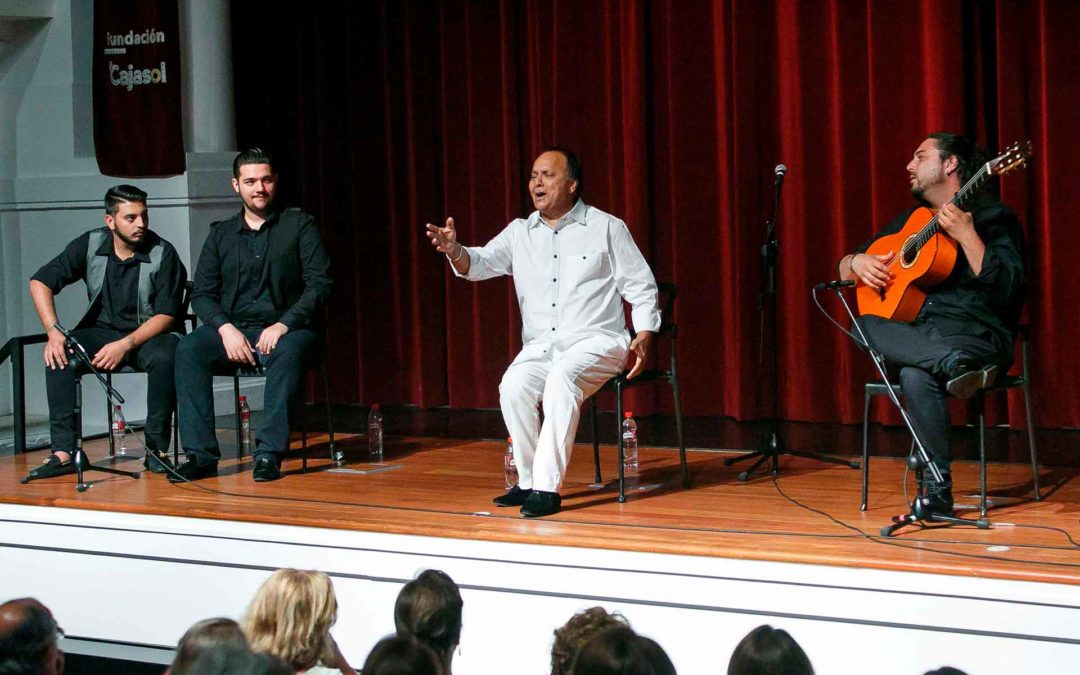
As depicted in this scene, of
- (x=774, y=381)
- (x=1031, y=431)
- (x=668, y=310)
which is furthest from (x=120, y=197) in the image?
(x=1031, y=431)

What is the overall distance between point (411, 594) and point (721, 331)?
318 cm

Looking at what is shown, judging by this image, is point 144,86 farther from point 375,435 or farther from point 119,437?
point 375,435

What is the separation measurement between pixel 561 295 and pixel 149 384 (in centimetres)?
172

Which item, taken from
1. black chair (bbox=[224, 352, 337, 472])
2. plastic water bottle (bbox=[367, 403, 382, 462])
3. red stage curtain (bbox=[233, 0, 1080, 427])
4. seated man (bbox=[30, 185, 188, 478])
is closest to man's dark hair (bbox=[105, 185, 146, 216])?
seated man (bbox=[30, 185, 188, 478])

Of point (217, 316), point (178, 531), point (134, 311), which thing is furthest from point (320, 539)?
point (134, 311)

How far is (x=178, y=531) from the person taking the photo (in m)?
4.30

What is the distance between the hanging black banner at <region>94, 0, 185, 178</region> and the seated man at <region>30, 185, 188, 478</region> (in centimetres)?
112

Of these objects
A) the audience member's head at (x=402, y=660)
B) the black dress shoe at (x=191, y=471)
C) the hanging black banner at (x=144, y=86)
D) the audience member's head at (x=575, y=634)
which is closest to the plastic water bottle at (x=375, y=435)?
the black dress shoe at (x=191, y=471)

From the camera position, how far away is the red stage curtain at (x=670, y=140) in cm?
476

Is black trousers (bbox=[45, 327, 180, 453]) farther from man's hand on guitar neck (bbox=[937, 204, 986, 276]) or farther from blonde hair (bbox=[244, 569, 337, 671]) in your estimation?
man's hand on guitar neck (bbox=[937, 204, 986, 276])

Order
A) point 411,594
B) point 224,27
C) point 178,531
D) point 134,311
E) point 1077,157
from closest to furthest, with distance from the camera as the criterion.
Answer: point 411,594
point 178,531
point 1077,157
point 134,311
point 224,27

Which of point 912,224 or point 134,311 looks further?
point 134,311

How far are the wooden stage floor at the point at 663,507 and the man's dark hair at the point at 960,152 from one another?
1033mm

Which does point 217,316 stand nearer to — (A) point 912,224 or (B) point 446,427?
(B) point 446,427
